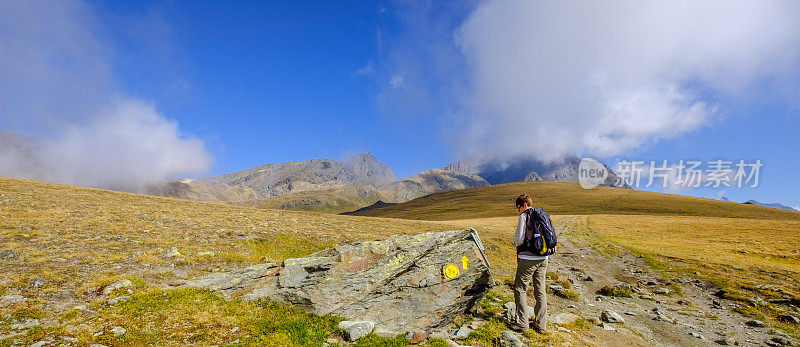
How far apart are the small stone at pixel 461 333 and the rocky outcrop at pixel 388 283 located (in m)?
0.71

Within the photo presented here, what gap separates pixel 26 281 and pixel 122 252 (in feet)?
16.9

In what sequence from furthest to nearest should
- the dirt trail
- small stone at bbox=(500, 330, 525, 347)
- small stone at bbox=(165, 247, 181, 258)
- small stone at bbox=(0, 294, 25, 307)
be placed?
small stone at bbox=(165, 247, 181, 258)
the dirt trail
small stone at bbox=(0, 294, 25, 307)
small stone at bbox=(500, 330, 525, 347)

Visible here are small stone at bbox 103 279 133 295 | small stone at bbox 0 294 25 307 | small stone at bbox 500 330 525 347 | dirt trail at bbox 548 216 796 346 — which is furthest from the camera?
dirt trail at bbox 548 216 796 346

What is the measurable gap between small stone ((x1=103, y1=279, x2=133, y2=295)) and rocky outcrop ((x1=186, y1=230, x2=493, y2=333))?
7.98 ft

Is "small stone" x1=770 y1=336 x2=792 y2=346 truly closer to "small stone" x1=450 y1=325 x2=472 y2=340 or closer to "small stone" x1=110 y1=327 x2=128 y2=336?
"small stone" x1=450 y1=325 x2=472 y2=340

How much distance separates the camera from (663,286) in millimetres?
21547

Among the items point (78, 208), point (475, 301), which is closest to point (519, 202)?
point (475, 301)

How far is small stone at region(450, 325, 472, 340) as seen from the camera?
33.1 ft

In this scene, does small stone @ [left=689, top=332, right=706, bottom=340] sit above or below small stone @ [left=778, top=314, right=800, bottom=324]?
above

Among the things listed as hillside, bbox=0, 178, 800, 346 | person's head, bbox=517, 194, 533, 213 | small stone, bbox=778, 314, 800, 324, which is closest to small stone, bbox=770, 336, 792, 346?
hillside, bbox=0, 178, 800, 346

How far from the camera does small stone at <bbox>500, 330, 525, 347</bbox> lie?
961 cm

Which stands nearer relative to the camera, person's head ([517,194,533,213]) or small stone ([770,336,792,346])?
person's head ([517,194,533,213])

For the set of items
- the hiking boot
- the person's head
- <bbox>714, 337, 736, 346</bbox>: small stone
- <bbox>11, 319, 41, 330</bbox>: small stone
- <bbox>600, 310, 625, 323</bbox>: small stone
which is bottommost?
<bbox>714, 337, 736, 346</bbox>: small stone

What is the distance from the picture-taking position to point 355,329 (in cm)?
988
